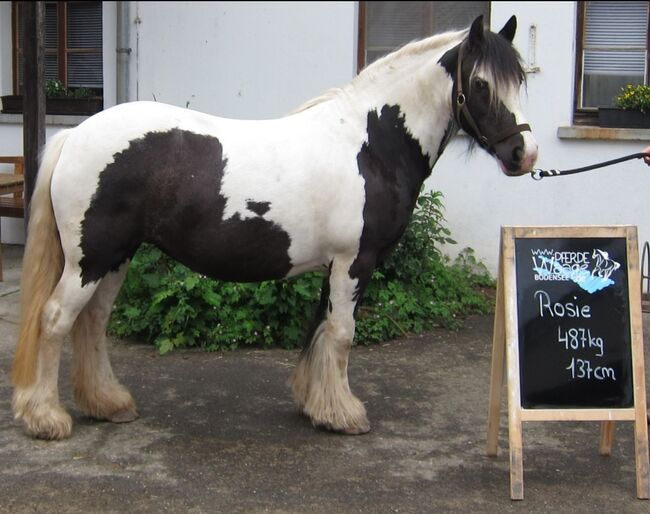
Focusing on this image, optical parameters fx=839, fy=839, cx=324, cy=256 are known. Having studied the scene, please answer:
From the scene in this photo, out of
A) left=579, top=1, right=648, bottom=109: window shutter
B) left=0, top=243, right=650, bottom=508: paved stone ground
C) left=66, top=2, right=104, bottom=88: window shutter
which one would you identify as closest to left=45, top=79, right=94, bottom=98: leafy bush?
left=66, top=2, right=104, bottom=88: window shutter

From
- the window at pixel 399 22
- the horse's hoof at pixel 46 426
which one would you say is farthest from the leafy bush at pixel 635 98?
the horse's hoof at pixel 46 426

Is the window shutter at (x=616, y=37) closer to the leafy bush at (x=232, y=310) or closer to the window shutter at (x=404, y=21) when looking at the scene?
the window shutter at (x=404, y=21)

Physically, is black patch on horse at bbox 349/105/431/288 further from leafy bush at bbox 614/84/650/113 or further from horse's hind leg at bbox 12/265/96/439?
leafy bush at bbox 614/84/650/113

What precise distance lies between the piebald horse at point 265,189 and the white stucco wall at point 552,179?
329 centimetres

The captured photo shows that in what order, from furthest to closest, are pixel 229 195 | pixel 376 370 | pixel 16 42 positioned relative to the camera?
pixel 16 42 < pixel 376 370 < pixel 229 195

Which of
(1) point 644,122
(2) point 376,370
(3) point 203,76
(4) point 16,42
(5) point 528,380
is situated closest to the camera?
(5) point 528,380

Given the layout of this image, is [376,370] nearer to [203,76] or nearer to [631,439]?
[631,439]

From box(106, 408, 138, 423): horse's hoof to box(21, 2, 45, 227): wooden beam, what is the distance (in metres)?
2.25

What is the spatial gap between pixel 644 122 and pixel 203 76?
4.05 metres

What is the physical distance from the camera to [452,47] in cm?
422

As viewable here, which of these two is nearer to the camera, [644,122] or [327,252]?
[327,252]

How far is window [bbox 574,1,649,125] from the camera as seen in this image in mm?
7473

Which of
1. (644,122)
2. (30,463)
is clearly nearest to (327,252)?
(30,463)

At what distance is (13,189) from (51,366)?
13.2ft
